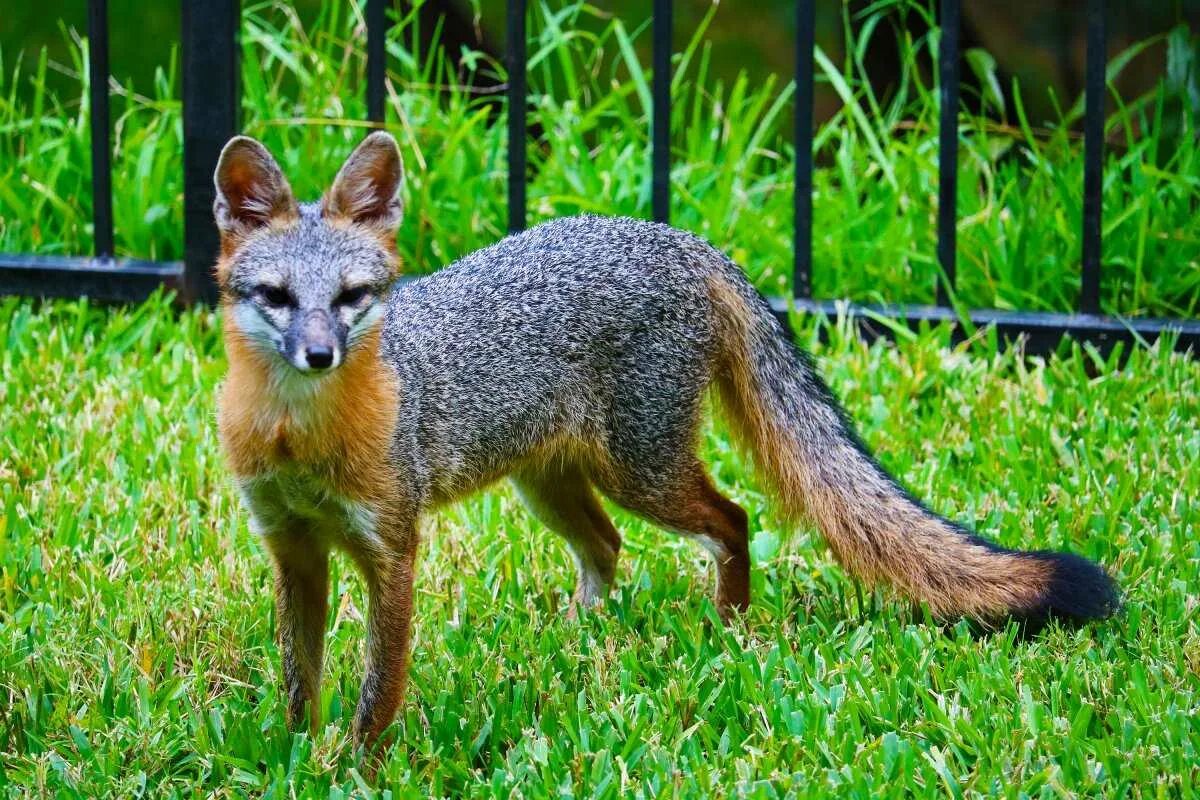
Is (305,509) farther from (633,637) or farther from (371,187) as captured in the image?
(633,637)

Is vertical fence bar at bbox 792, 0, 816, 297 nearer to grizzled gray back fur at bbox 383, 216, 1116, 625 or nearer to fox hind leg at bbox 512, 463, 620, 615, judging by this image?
grizzled gray back fur at bbox 383, 216, 1116, 625

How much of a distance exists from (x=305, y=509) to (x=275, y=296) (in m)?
0.44

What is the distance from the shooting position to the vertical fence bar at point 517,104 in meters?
5.66

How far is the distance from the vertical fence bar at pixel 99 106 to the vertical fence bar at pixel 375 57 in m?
0.93

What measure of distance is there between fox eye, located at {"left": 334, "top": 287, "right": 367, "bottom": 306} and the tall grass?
279 cm

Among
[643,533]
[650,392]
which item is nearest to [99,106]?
[643,533]

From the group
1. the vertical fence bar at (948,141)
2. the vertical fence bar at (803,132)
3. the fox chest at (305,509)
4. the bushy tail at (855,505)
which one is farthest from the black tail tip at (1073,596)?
the vertical fence bar at (803,132)

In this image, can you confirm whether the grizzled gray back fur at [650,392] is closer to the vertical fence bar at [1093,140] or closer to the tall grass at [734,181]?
the vertical fence bar at [1093,140]

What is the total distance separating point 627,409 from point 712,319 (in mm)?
323

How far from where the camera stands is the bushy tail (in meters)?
3.62

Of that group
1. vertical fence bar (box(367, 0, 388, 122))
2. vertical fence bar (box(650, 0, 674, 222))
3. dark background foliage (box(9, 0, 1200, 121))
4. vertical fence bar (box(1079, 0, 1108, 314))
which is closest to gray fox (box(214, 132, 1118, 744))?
vertical fence bar (box(650, 0, 674, 222))

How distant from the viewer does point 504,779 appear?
2979 millimetres

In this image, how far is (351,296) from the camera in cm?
316

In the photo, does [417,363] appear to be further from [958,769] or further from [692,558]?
[958,769]
